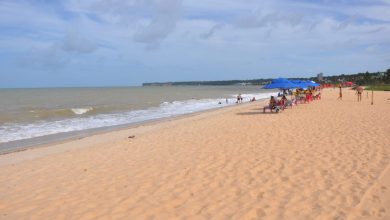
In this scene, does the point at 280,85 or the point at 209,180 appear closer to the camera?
the point at 209,180

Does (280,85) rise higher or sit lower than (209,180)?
higher

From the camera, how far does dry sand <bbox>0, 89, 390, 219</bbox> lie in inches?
200

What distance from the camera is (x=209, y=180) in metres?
6.52

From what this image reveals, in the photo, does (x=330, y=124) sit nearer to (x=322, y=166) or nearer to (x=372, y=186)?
(x=322, y=166)

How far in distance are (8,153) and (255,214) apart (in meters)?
9.13

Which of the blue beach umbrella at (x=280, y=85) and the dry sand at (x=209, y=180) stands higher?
the blue beach umbrella at (x=280, y=85)

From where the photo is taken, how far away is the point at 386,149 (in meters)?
8.68

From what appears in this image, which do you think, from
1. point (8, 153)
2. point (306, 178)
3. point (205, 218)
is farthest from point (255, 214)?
point (8, 153)

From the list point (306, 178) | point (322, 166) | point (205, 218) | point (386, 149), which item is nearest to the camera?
point (205, 218)

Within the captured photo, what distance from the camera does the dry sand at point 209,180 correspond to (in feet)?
16.7

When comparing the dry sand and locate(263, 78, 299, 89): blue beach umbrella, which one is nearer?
the dry sand

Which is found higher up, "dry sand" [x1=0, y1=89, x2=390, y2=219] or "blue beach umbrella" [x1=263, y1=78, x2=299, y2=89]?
"blue beach umbrella" [x1=263, y1=78, x2=299, y2=89]

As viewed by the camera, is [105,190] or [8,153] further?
[8,153]

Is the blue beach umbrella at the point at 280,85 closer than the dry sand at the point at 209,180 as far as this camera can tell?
No
